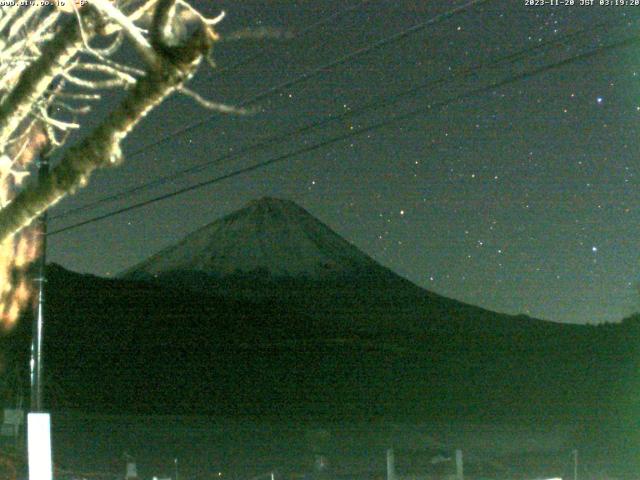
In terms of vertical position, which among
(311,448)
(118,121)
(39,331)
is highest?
(39,331)

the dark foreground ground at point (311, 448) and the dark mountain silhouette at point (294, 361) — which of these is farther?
the dark mountain silhouette at point (294, 361)

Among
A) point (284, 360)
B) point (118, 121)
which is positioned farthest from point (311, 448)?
point (118, 121)

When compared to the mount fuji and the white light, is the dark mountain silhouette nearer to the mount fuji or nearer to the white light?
the mount fuji

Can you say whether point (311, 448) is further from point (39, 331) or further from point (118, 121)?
point (118, 121)

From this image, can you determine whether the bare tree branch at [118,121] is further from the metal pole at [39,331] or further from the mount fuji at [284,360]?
the mount fuji at [284,360]

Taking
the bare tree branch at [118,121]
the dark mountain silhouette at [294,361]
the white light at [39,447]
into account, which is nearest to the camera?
the bare tree branch at [118,121]

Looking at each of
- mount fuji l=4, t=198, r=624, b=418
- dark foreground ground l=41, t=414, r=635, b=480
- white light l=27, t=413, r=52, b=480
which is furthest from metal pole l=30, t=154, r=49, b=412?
mount fuji l=4, t=198, r=624, b=418

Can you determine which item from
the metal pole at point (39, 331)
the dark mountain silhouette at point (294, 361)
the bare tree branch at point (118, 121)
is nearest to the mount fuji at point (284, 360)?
the dark mountain silhouette at point (294, 361)

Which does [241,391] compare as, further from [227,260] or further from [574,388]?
[227,260]
